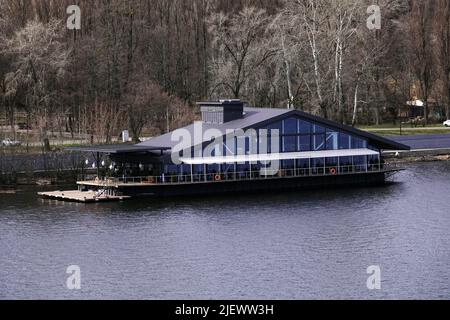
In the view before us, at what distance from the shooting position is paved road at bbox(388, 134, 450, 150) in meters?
105

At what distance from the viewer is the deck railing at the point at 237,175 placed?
7631 cm

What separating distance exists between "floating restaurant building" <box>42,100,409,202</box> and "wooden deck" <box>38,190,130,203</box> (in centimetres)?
7

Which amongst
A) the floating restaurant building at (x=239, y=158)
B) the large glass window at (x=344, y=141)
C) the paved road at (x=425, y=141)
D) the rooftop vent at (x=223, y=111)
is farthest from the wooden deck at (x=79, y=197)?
the paved road at (x=425, y=141)

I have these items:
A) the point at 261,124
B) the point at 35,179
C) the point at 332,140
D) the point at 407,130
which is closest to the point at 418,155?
the point at 407,130

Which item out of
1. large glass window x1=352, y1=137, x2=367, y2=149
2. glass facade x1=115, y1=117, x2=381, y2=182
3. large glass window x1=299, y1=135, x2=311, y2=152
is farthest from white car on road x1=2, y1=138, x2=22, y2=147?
large glass window x1=352, y1=137, x2=367, y2=149

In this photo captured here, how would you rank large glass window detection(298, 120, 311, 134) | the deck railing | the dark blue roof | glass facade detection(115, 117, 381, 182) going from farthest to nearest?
large glass window detection(298, 120, 311, 134) < the dark blue roof < glass facade detection(115, 117, 381, 182) < the deck railing

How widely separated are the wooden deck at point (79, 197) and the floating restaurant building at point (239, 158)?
68 mm

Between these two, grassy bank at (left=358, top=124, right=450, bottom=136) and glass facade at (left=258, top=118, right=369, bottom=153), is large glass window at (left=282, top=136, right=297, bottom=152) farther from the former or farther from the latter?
grassy bank at (left=358, top=124, right=450, bottom=136)

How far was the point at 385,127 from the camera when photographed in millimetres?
120062

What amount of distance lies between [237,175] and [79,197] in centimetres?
1207

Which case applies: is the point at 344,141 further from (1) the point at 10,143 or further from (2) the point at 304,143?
(1) the point at 10,143

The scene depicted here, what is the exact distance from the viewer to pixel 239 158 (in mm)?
78375
